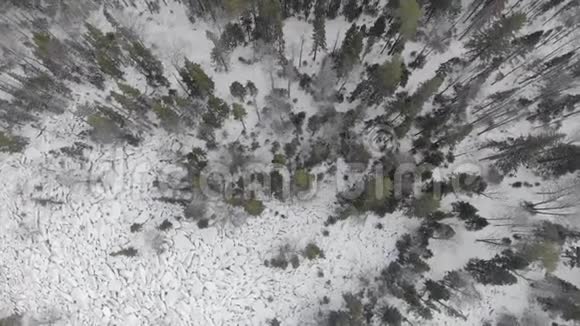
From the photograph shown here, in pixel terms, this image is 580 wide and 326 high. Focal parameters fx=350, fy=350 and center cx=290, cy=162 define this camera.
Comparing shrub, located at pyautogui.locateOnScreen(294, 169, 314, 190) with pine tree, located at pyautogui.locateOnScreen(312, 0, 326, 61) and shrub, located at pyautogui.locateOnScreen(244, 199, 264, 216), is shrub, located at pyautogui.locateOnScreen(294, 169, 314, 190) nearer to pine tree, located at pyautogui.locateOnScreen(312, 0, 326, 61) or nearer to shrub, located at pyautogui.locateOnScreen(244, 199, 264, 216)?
shrub, located at pyautogui.locateOnScreen(244, 199, 264, 216)

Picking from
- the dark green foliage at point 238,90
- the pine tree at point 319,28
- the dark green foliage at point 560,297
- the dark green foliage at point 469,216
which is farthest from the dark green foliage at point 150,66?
the dark green foliage at point 560,297

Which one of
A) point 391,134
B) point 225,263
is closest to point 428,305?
point 391,134

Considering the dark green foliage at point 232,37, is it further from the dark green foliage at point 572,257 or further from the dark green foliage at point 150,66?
the dark green foliage at point 572,257

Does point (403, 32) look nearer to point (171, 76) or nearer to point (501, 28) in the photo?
point (501, 28)

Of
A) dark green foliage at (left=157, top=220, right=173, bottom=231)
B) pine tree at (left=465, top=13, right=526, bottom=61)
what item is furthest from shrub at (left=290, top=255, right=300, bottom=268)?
pine tree at (left=465, top=13, right=526, bottom=61)

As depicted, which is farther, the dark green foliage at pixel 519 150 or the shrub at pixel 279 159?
the shrub at pixel 279 159

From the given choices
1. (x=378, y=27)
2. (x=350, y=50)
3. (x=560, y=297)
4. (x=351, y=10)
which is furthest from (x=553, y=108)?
(x=351, y=10)
